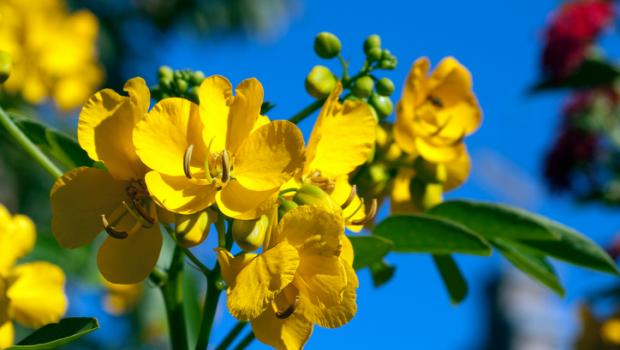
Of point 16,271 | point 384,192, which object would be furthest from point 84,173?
point 384,192

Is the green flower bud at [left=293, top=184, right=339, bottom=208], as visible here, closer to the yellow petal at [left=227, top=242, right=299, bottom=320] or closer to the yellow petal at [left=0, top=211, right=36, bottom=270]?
the yellow petal at [left=227, top=242, right=299, bottom=320]

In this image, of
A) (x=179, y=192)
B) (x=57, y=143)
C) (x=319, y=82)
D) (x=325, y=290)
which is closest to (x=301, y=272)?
(x=325, y=290)

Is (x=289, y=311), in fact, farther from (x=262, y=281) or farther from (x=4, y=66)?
(x=4, y=66)

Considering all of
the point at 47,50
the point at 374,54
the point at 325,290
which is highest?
the point at 374,54

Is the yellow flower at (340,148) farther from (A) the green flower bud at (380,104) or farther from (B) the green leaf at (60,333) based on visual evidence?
(B) the green leaf at (60,333)

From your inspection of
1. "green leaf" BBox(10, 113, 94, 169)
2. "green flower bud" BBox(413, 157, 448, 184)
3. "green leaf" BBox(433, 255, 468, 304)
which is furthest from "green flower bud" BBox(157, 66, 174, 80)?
"green leaf" BBox(433, 255, 468, 304)

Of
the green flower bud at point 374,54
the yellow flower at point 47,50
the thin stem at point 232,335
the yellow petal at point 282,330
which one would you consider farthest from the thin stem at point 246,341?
the yellow flower at point 47,50
